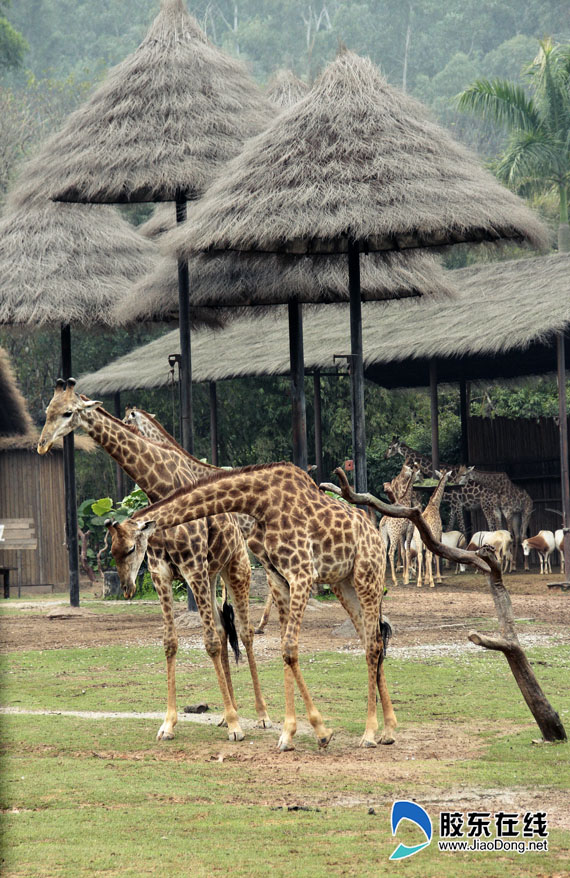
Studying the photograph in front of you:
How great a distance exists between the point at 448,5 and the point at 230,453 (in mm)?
43327

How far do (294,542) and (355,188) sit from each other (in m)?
5.05

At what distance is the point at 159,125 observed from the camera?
13.4 meters

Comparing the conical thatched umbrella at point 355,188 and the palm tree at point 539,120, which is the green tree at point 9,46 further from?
the conical thatched umbrella at point 355,188

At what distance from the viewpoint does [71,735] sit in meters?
7.34

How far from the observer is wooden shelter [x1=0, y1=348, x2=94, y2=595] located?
19.3 metres

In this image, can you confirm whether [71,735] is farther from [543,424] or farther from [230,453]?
[230,453]

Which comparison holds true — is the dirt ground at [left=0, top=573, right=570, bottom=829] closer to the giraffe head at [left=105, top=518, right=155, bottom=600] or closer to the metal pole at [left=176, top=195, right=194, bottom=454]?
the giraffe head at [left=105, top=518, right=155, bottom=600]

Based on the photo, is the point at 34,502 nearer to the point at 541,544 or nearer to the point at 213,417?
the point at 213,417

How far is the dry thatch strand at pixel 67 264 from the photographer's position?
14992 millimetres

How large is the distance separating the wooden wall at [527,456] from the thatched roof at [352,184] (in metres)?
7.92

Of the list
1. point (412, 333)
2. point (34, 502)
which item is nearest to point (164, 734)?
point (412, 333)

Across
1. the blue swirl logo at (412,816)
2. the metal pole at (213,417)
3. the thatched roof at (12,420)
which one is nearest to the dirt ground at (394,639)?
the blue swirl logo at (412,816)

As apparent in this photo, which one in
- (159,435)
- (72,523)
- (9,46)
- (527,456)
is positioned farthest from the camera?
(9,46)

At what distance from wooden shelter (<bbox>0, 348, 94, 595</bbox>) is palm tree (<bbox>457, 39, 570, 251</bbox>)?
51.8ft
